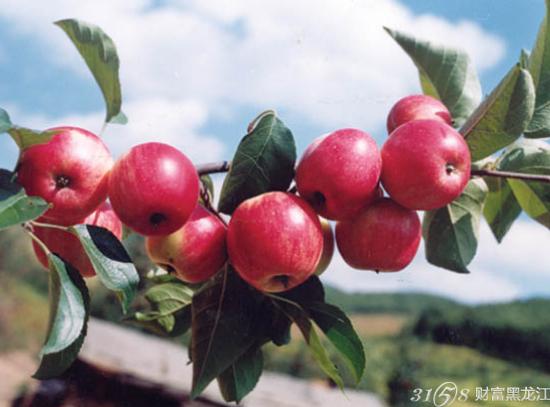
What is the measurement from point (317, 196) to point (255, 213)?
0.07 meters

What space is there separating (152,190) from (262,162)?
3.8 inches

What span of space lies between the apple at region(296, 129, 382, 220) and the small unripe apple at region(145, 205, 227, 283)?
0.09 m

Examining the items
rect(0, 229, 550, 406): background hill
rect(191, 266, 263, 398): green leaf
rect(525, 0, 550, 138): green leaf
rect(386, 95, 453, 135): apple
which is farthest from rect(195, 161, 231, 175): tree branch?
rect(0, 229, 550, 406): background hill

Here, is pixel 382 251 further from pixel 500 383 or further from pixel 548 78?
pixel 500 383

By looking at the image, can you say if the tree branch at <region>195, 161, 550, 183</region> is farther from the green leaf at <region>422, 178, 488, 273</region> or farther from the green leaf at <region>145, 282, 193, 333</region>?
the green leaf at <region>145, 282, 193, 333</region>

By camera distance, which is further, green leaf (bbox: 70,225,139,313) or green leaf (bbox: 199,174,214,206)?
green leaf (bbox: 199,174,214,206)

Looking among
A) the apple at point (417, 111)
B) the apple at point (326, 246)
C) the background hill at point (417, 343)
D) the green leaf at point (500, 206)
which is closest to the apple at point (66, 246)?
the apple at point (326, 246)

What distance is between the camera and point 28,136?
1.66ft

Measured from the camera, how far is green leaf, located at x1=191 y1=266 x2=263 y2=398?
0.59m

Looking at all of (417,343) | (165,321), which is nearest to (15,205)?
(165,321)

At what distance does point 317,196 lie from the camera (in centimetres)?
57

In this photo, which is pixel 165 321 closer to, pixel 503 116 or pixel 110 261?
pixel 110 261

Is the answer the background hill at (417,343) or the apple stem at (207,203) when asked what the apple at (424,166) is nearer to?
the apple stem at (207,203)

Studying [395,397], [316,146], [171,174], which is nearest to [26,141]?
[171,174]
